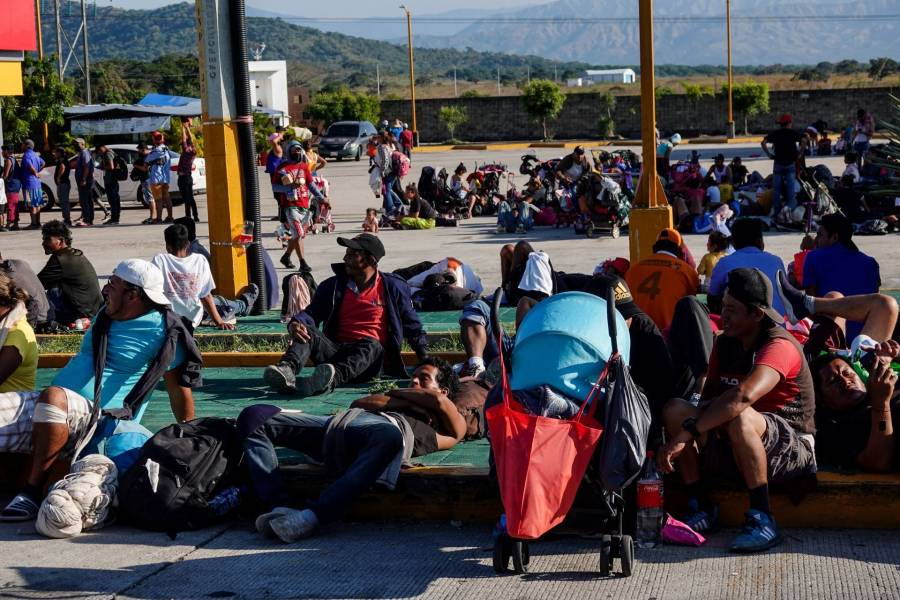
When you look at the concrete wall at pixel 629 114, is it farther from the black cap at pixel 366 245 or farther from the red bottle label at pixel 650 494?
the red bottle label at pixel 650 494

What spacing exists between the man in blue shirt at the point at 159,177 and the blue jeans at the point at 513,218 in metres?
7.04

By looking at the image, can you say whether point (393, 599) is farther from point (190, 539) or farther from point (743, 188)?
point (743, 188)

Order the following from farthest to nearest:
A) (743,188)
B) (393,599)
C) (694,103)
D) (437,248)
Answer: (694,103) → (743,188) → (437,248) → (393,599)

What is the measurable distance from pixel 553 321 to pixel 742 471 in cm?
114

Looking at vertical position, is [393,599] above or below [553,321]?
below

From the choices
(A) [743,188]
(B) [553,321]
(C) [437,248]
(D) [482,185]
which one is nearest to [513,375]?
(B) [553,321]

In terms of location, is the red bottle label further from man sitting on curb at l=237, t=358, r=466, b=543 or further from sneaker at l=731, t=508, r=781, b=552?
man sitting on curb at l=237, t=358, r=466, b=543

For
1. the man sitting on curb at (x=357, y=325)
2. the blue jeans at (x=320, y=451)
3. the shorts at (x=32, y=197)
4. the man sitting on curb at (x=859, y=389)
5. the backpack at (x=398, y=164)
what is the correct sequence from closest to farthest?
1. the man sitting on curb at (x=859, y=389)
2. the blue jeans at (x=320, y=451)
3. the man sitting on curb at (x=357, y=325)
4. the backpack at (x=398, y=164)
5. the shorts at (x=32, y=197)

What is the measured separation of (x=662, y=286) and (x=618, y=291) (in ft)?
6.08

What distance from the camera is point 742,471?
6.31 m

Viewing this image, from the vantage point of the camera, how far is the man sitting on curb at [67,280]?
12469 mm

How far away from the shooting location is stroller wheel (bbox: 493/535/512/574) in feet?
19.7

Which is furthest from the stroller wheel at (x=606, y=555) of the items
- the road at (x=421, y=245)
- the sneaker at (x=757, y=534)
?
the road at (x=421, y=245)

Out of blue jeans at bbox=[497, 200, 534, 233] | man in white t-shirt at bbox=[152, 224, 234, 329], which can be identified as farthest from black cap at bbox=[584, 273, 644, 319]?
blue jeans at bbox=[497, 200, 534, 233]
